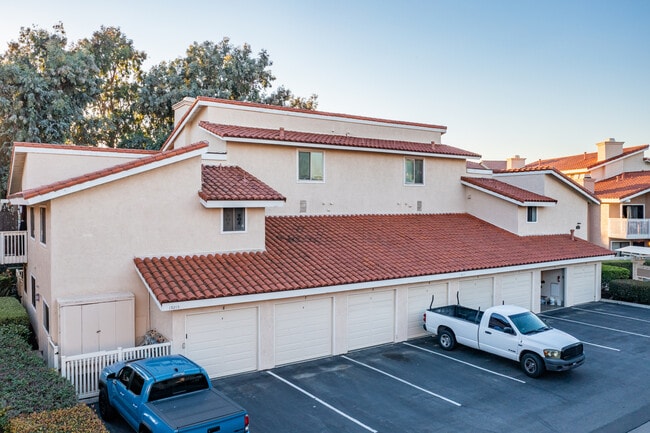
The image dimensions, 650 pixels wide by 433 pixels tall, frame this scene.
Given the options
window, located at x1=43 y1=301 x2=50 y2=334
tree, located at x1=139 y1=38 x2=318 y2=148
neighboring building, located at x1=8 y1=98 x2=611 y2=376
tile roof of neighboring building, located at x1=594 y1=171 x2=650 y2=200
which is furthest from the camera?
tree, located at x1=139 y1=38 x2=318 y2=148

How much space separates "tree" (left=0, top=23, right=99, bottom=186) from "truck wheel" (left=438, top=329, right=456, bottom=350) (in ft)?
83.2

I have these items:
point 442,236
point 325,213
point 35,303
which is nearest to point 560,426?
point 442,236

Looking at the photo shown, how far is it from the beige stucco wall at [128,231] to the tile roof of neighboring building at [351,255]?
54 cm

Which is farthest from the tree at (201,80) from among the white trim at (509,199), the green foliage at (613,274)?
the green foliage at (613,274)

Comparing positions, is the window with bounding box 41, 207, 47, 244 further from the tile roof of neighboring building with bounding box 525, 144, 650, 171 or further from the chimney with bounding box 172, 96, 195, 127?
the tile roof of neighboring building with bounding box 525, 144, 650, 171

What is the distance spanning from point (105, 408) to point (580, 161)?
43.6 meters

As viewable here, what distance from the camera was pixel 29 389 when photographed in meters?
9.50

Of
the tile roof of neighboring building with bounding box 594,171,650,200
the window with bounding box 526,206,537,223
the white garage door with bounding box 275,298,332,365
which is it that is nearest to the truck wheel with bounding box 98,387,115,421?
the white garage door with bounding box 275,298,332,365

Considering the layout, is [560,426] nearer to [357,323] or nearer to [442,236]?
[357,323]

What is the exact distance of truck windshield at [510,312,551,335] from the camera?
46.7 ft

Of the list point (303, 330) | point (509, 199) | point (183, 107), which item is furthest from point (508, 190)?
point (183, 107)

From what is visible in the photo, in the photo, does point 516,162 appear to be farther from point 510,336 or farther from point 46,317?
point 46,317

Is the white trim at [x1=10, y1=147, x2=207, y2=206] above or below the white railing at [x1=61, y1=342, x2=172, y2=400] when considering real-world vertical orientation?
above

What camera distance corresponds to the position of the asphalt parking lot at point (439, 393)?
1061 cm
